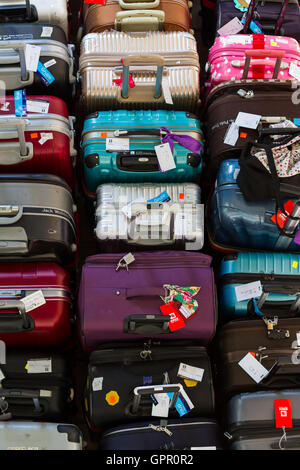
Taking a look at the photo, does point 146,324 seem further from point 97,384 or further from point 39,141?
point 39,141

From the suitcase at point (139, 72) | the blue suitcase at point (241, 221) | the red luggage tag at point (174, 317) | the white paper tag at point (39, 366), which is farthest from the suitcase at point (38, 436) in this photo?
the suitcase at point (139, 72)

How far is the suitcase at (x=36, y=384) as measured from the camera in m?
2.29

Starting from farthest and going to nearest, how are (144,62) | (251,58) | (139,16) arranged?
1. (139,16)
2. (251,58)
3. (144,62)

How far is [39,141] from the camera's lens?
2.72 metres

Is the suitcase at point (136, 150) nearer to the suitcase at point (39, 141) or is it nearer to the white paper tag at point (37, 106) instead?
the suitcase at point (39, 141)

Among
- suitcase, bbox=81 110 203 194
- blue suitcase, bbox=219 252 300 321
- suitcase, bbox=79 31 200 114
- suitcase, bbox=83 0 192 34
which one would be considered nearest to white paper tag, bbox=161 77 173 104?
suitcase, bbox=79 31 200 114

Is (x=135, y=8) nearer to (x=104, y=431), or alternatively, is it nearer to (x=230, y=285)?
(x=230, y=285)

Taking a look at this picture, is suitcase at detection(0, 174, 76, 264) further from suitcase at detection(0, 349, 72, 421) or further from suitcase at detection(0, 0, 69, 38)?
suitcase at detection(0, 0, 69, 38)

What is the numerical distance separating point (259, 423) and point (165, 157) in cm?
147

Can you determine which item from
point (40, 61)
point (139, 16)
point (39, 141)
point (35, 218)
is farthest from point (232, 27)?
point (35, 218)

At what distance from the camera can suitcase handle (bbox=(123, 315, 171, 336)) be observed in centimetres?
230

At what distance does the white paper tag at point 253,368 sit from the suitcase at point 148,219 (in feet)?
2.12

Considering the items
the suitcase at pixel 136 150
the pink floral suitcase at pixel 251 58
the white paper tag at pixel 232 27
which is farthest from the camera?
the white paper tag at pixel 232 27
